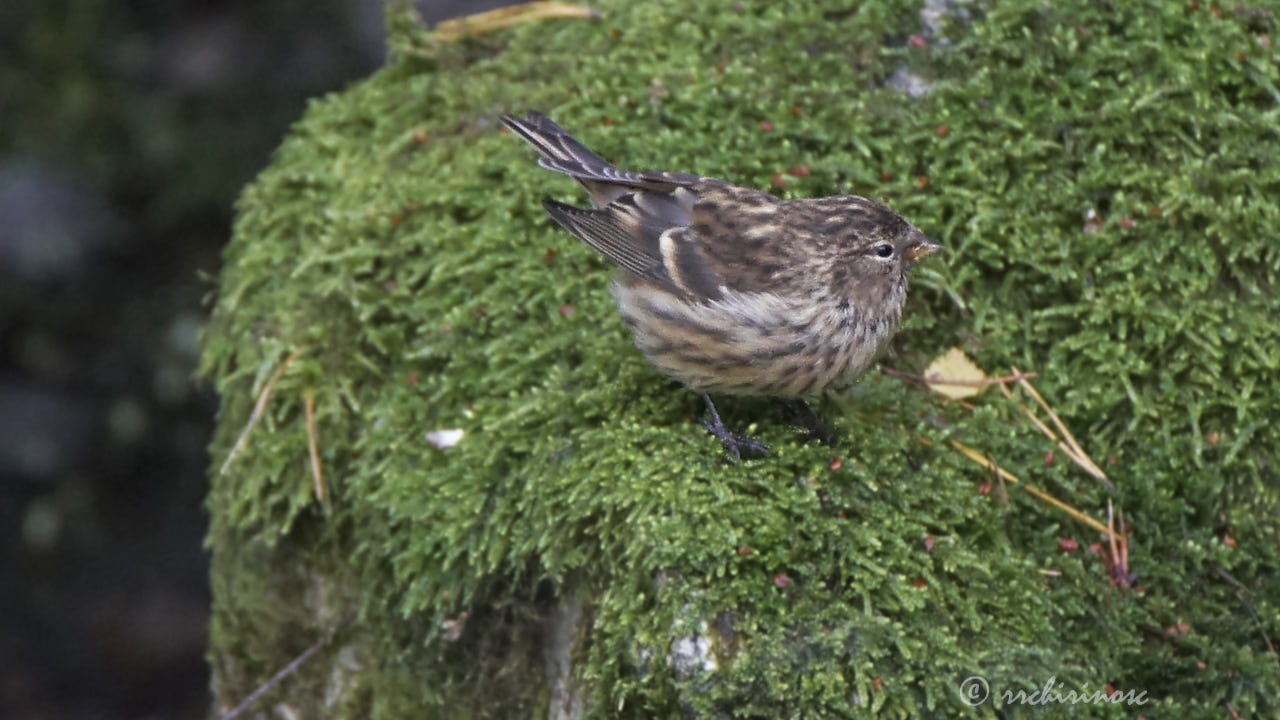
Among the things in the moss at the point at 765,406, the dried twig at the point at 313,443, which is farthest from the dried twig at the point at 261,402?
the dried twig at the point at 313,443

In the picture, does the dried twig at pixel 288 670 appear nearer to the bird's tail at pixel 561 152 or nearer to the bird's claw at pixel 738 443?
the bird's claw at pixel 738 443

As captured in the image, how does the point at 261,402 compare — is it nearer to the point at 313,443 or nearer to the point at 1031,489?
the point at 313,443

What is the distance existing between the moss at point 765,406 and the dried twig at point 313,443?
0.12 feet

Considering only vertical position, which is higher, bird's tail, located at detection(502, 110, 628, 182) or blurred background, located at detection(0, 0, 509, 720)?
bird's tail, located at detection(502, 110, 628, 182)

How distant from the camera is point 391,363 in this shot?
451cm

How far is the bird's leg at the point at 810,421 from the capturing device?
363 cm

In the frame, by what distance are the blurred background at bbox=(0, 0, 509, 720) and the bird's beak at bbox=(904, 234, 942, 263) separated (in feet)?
15.9

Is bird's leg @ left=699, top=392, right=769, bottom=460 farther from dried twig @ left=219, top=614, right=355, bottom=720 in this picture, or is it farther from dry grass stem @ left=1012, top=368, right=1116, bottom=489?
dried twig @ left=219, top=614, right=355, bottom=720

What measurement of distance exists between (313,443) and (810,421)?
6.56 feet

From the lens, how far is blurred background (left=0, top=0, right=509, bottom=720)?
23.3 feet

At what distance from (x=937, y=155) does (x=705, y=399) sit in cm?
148

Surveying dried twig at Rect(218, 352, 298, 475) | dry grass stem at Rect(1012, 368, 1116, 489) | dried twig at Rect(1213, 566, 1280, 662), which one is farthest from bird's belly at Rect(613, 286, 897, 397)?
dried twig at Rect(218, 352, 298, 475)

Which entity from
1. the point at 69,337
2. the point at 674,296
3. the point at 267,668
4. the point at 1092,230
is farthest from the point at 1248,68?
the point at 69,337

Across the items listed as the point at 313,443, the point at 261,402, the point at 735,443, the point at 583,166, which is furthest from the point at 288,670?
the point at 583,166
